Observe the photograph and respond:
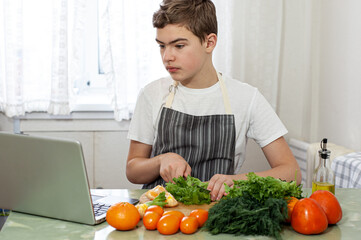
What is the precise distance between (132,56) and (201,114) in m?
1.15

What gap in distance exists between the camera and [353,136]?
254 cm

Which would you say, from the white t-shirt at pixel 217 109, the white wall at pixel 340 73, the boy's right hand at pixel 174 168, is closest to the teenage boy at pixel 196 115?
the white t-shirt at pixel 217 109

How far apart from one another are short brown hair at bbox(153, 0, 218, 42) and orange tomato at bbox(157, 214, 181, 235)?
81cm

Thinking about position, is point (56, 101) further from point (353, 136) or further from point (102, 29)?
point (353, 136)

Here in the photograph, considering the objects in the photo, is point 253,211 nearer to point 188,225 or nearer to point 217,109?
point 188,225

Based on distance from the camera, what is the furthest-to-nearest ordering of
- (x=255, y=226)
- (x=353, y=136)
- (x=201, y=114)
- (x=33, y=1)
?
(x=33, y=1), (x=353, y=136), (x=201, y=114), (x=255, y=226)

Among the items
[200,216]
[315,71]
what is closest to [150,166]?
[200,216]

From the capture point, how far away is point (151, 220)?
3.43ft

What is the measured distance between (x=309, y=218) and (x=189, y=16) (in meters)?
0.89

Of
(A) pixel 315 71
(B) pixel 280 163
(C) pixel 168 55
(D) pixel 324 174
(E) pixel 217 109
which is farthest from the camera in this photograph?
(A) pixel 315 71

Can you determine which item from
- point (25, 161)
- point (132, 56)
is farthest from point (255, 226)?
point (132, 56)

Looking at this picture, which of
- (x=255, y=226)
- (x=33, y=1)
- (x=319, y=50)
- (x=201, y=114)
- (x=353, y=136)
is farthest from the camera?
(x=319, y=50)

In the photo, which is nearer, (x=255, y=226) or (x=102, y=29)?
(x=255, y=226)

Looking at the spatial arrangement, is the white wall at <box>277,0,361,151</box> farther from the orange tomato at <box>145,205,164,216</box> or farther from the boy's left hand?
the orange tomato at <box>145,205,164,216</box>
